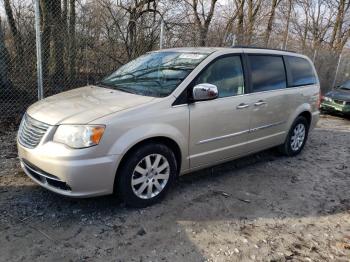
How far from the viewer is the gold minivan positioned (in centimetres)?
345

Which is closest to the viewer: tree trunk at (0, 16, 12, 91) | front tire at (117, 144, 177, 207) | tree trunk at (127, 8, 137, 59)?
front tire at (117, 144, 177, 207)

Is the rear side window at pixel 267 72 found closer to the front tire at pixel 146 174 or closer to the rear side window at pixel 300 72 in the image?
the rear side window at pixel 300 72

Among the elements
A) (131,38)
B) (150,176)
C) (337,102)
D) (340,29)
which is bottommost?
(150,176)

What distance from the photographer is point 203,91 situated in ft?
13.4

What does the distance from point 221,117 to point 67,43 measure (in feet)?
14.6

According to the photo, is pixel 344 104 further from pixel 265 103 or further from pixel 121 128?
pixel 121 128

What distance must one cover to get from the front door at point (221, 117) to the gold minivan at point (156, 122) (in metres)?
0.01

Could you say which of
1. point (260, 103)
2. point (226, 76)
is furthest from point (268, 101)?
point (226, 76)

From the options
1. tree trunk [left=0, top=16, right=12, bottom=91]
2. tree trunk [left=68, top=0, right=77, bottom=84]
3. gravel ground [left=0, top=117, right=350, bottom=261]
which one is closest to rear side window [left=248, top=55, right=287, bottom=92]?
gravel ground [left=0, top=117, right=350, bottom=261]

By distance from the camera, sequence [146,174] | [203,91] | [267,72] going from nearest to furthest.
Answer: [146,174], [203,91], [267,72]

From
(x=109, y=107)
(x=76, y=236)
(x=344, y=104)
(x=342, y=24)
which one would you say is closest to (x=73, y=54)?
(x=109, y=107)

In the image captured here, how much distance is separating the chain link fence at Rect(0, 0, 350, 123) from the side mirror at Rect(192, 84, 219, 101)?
13.4 feet

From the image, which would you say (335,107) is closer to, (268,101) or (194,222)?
(268,101)

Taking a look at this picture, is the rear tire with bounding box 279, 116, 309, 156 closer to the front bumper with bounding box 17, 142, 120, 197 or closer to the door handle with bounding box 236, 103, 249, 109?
the door handle with bounding box 236, 103, 249, 109
